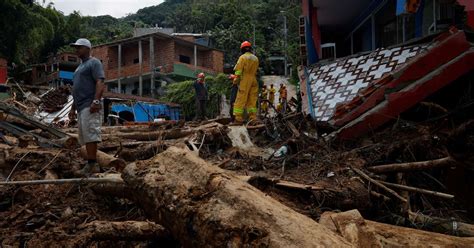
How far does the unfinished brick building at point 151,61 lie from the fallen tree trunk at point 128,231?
91.9ft

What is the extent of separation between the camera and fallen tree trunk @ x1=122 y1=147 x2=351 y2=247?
7.04ft

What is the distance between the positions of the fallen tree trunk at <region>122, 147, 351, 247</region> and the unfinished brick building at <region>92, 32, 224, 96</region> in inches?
1112

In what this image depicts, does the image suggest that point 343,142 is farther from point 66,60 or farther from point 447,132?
point 66,60

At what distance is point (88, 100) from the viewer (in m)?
5.02

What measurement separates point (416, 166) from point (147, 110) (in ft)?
58.9

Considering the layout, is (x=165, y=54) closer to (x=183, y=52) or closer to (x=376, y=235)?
(x=183, y=52)

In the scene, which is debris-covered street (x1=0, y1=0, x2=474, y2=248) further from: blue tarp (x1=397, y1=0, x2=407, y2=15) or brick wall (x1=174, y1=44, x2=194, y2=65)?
brick wall (x1=174, y1=44, x2=194, y2=65)

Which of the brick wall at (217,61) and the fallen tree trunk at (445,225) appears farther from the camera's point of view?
the brick wall at (217,61)

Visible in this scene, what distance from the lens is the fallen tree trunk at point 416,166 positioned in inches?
192

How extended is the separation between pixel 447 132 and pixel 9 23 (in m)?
25.0

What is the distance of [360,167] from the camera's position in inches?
205

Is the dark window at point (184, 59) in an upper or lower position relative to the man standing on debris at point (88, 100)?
upper

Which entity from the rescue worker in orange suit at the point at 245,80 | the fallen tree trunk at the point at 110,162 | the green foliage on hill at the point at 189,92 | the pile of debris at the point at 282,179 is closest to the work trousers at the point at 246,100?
the rescue worker in orange suit at the point at 245,80

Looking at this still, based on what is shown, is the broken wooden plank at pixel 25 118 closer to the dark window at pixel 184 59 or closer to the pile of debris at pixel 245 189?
the pile of debris at pixel 245 189
